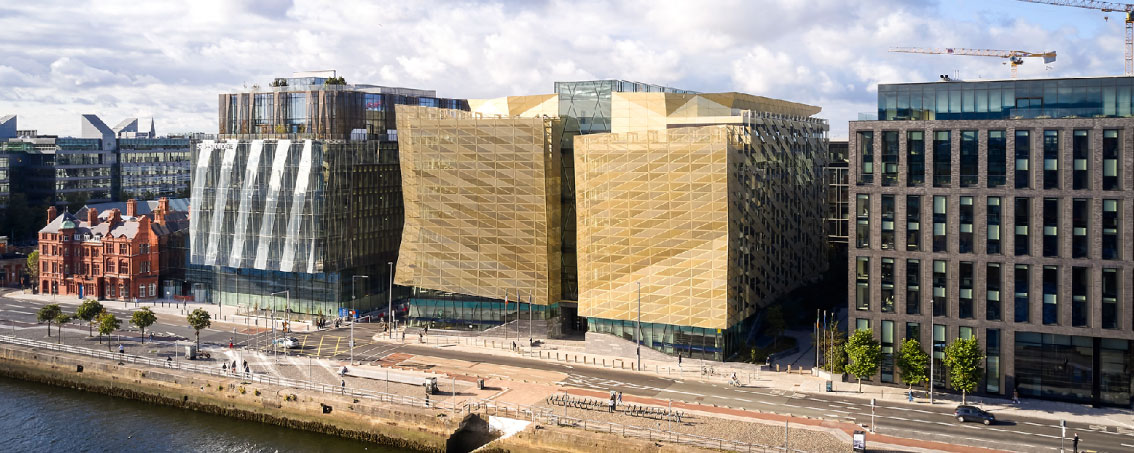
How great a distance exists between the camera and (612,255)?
436ft

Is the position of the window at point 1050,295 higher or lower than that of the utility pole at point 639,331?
higher

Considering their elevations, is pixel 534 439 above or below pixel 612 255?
below

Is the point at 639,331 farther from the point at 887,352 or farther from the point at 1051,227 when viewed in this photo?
the point at 1051,227

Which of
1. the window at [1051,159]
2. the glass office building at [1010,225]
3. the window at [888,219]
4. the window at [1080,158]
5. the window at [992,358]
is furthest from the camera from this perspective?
the window at [888,219]

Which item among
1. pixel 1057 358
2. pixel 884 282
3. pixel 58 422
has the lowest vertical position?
pixel 58 422

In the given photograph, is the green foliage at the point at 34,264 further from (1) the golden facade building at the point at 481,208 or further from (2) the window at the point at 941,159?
(2) the window at the point at 941,159

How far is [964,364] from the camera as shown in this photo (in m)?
105

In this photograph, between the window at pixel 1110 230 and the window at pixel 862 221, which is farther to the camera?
the window at pixel 862 221

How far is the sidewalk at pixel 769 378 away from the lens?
104125 mm

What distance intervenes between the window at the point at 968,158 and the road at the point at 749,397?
2501 cm

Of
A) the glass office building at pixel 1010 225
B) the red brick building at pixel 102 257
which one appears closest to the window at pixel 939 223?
the glass office building at pixel 1010 225

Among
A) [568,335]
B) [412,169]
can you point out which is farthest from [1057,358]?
[412,169]

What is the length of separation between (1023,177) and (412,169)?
81.1 meters

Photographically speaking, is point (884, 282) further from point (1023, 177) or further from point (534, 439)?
point (534, 439)
